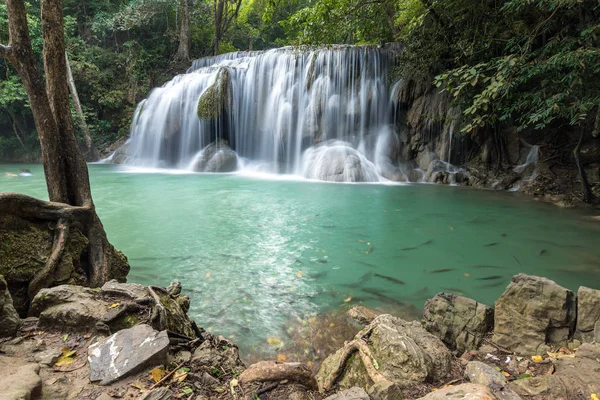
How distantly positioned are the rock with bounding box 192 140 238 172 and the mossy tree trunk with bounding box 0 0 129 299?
12.6 meters

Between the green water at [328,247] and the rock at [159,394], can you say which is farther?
the green water at [328,247]

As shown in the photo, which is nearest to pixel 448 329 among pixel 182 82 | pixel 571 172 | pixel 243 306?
pixel 243 306

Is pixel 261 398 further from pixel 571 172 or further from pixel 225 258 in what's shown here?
pixel 571 172

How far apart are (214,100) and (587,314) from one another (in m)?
16.4

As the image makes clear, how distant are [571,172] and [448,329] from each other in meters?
10.8

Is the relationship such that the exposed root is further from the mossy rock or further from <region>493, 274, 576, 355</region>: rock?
the mossy rock

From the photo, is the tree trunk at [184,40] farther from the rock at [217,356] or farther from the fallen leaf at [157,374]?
the fallen leaf at [157,374]

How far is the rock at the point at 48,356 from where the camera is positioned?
6.23 feet

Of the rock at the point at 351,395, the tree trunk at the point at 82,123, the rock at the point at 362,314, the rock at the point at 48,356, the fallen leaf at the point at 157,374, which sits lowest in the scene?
the rock at the point at 362,314

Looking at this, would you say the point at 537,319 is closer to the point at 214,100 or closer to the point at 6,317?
the point at 6,317

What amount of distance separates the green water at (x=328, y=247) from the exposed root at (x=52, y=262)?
1371 millimetres

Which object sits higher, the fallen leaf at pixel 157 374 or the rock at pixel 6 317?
the rock at pixel 6 317

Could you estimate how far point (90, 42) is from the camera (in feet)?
75.2

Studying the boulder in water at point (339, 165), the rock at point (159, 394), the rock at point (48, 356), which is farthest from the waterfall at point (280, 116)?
the rock at point (159, 394)
